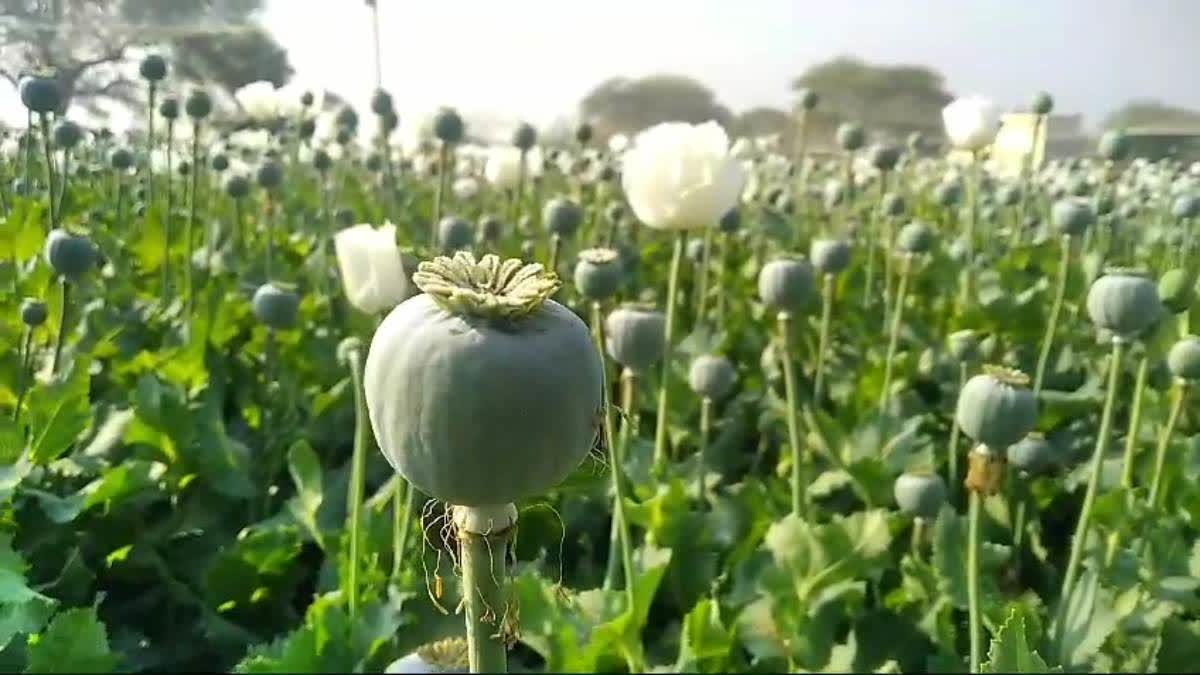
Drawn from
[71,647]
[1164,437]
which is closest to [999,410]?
[1164,437]

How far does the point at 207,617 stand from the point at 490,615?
1.17 meters

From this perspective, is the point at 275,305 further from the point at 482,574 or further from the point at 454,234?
the point at 482,574

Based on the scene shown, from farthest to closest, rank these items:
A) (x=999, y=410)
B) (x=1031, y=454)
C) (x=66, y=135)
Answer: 1. (x=66, y=135)
2. (x=1031, y=454)
3. (x=999, y=410)

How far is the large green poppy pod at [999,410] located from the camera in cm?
101

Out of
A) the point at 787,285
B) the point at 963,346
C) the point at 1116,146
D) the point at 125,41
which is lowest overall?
the point at 963,346

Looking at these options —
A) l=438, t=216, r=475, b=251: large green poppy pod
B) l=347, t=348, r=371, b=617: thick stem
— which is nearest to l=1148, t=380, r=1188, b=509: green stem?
l=347, t=348, r=371, b=617: thick stem

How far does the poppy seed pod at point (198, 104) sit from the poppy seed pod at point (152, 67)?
0.26ft

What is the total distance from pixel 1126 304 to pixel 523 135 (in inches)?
60.7

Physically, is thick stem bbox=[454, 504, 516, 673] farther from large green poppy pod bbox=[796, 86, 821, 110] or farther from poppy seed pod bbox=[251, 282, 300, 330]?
large green poppy pod bbox=[796, 86, 821, 110]

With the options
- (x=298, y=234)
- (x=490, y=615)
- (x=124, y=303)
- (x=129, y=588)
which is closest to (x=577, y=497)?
(x=129, y=588)

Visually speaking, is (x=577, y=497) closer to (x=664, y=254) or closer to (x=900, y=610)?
(x=900, y=610)

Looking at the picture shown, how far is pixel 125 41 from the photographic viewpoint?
3031 mm

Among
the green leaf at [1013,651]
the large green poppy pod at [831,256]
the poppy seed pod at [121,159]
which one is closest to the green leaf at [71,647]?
the green leaf at [1013,651]

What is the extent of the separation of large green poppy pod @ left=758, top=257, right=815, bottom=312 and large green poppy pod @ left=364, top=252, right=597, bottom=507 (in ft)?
3.57
